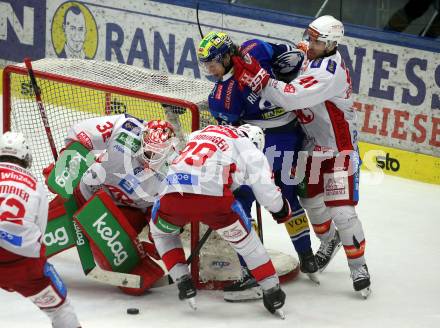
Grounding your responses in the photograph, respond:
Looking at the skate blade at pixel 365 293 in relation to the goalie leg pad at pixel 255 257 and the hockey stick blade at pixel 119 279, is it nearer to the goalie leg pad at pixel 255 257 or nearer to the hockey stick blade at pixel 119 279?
the goalie leg pad at pixel 255 257

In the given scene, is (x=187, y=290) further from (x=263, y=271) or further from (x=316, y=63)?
(x=316, y=63)

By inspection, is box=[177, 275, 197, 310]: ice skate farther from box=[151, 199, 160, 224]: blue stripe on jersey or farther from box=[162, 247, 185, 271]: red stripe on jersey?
box=[151, 199, 160, 224]: blue stripe on jersey

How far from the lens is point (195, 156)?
517 cm

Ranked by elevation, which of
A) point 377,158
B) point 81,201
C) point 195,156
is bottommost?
point 377,158

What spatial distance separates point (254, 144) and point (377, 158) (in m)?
2.73

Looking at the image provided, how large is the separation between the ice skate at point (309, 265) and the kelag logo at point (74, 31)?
141 inches

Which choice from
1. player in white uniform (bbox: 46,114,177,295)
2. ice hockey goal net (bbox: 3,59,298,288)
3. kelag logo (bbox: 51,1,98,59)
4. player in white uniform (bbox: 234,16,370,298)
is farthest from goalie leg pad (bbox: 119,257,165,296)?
kelag logo (bbox: 51,1,98,59)

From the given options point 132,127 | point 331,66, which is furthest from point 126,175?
point 331,66

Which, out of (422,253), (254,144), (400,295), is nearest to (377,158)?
(422,253)

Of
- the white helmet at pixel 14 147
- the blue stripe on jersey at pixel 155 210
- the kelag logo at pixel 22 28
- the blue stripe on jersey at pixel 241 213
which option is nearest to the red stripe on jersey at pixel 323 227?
the blue stripe on jersey at pixel 241 213

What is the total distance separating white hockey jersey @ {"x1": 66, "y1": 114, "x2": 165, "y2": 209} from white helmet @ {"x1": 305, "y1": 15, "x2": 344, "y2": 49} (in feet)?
3.18

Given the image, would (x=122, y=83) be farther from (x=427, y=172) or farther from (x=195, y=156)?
(x=427, y=172)

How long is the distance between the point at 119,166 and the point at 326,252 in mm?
1212

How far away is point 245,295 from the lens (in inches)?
217
